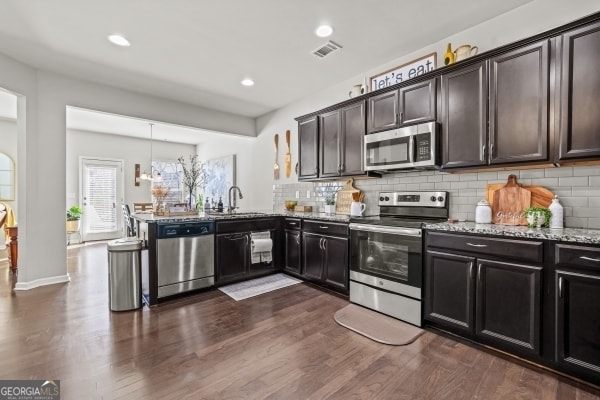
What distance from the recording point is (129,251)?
9.59 ft

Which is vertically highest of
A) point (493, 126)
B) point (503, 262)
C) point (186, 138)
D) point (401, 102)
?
point (186, 138)

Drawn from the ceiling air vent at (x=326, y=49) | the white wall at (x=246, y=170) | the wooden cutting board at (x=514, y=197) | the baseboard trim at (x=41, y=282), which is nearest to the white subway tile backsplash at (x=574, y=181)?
the wooden cutting board at (x=514, y=197)

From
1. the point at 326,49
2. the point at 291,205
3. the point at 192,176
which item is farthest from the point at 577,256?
the point at 192,176

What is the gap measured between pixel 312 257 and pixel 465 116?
227 cm

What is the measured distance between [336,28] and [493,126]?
5.56 feet

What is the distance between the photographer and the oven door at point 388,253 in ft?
8.20

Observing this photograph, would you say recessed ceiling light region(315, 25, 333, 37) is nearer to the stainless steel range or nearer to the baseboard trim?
the stainless steel range

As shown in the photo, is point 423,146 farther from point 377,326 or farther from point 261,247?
point 261,247

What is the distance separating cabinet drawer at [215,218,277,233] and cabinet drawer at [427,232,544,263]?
7.14 feet

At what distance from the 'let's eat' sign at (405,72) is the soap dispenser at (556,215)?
1.70m

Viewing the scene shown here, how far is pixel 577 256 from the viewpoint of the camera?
171 centimetres

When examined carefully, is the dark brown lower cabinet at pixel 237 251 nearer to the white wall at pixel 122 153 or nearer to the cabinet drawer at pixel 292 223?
A: the cabinet drawer at pixel 292 223

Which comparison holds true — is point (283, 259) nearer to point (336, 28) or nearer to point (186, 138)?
point (336, 28)

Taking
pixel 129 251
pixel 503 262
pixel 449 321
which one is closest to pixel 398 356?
pixel 449 321
